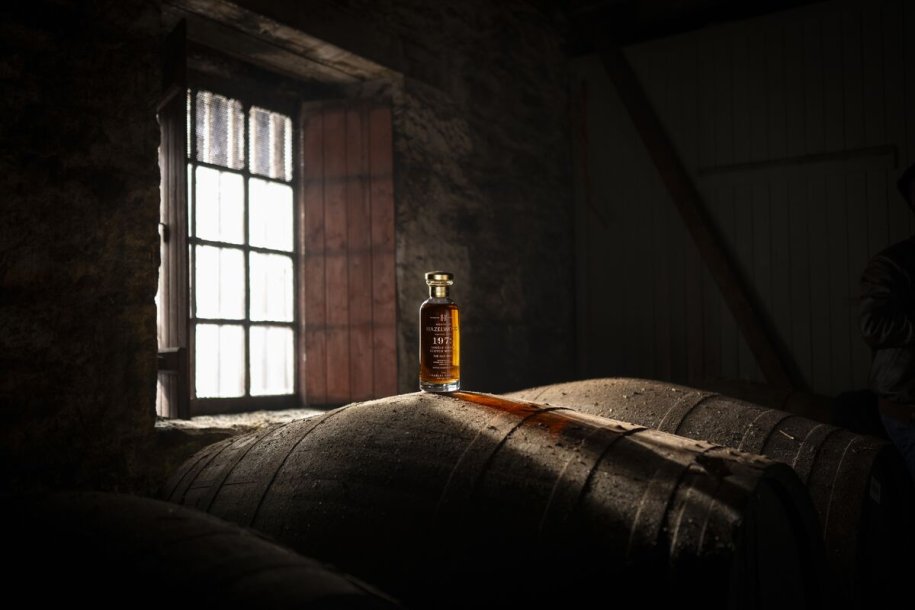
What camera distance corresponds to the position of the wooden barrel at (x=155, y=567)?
119cm

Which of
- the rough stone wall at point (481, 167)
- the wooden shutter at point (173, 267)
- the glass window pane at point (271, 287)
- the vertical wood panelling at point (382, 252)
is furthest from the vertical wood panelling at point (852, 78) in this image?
the wooden shutter at point (173, 267)

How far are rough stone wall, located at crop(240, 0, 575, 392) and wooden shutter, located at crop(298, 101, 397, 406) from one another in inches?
4.6

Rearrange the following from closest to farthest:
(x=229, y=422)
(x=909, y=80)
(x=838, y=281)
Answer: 1. (x=229, y=422)
2. (x=909, y=80)
3. (x=838, y=281)

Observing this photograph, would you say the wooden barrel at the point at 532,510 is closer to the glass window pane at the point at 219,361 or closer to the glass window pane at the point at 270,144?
the glass window pane at the point at 219,361

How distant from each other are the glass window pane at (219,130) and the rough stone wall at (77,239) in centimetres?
85

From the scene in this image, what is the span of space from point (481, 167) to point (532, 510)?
4219mm

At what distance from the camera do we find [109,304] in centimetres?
317

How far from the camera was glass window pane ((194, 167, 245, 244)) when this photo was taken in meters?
4.18

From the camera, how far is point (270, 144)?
15.3ft

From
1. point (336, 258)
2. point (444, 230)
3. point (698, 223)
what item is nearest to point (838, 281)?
point (698, 223)

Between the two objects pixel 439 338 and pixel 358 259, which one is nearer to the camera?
pixel 439 338

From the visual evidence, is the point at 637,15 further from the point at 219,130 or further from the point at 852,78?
the point at 219,130

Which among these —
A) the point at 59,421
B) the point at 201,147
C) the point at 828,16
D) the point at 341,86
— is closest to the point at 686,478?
the point at 59,421

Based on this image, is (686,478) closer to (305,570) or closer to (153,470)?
(305,570)
